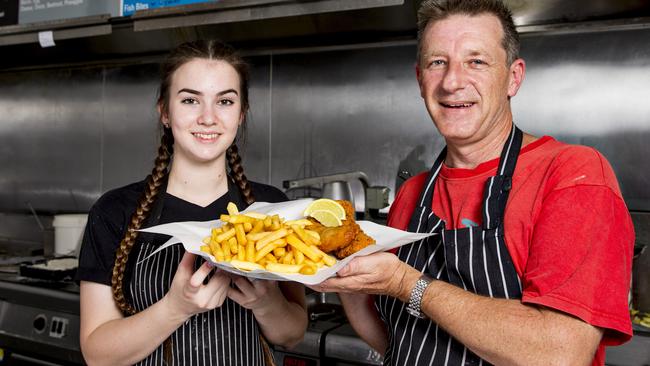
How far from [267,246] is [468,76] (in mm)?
636

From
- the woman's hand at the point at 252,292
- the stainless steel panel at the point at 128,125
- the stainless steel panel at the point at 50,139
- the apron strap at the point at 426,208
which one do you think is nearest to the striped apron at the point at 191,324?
the woman's hand at the point at 252,292

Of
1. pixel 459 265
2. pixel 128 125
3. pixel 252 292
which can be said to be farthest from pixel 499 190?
pixel 128 125

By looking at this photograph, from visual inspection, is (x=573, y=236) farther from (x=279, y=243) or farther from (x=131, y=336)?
(x=131, y=336)

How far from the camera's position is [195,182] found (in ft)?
5.41

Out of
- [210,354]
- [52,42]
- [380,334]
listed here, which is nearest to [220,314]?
[210,354]

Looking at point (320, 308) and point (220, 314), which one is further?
point (320, 308)

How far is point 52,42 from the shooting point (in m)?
3.23

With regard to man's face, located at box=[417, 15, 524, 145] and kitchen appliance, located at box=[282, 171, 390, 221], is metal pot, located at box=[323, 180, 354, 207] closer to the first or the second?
kitchen appliance, located at box=[282, 171, 390, 221]

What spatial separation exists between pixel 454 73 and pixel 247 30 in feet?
6.04

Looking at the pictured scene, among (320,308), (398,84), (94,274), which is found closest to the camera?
(94,274)

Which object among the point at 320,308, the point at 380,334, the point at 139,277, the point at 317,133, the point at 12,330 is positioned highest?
the point at 317,133

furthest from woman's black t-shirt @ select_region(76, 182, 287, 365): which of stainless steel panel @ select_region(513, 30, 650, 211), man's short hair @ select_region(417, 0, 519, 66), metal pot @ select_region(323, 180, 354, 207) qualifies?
stainless steel panel @ select_region(513, 30, 650, 211)

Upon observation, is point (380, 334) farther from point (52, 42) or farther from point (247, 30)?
point (52, 42)

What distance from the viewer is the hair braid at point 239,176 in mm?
1714
